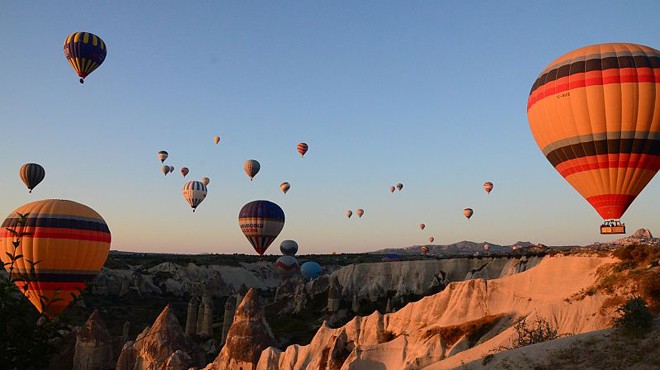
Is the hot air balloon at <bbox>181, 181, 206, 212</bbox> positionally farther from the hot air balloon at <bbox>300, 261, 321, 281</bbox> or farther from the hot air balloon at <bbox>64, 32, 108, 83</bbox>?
the hot air balloon at <bbox>64, 32, 108, 83</bbox>

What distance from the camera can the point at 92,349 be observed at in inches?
1516

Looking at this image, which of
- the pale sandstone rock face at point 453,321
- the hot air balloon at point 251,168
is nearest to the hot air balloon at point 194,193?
the hot air balloon at point 251,168

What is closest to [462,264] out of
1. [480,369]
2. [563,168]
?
[563,168]

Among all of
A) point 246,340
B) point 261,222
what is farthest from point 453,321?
point 261,222

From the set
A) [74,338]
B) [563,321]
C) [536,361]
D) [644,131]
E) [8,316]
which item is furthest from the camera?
[74,338]

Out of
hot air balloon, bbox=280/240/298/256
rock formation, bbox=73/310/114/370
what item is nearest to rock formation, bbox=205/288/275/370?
rock formation, bbox=73/310/114/370

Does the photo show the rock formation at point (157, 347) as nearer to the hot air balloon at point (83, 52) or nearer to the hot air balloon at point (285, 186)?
the hot air balloon at point (83, 52)

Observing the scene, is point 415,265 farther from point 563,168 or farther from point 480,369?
point 480,369

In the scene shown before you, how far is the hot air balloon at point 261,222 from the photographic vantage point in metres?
84.8

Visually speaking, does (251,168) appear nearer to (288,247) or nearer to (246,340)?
(288,247)

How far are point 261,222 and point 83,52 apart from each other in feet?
124

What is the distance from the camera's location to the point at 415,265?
76562 millimetres

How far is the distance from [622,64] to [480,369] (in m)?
25.1

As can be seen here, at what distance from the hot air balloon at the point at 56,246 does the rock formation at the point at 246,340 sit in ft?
48.9
